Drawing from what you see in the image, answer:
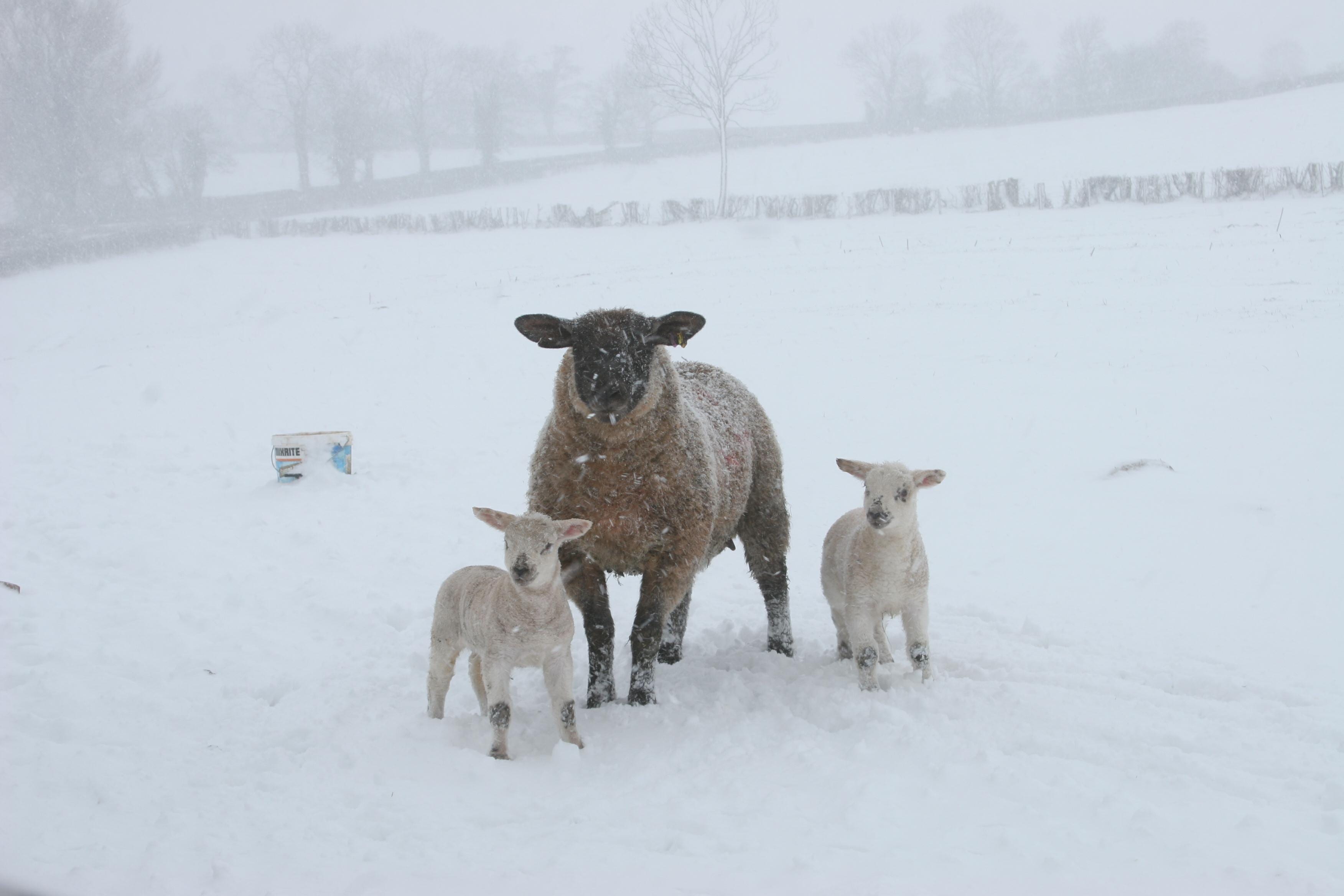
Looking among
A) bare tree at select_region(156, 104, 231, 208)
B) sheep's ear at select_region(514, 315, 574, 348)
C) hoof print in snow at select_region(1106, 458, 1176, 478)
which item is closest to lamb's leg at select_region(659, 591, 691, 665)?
sheep's ear at select_region(514, 315, 574, 348)

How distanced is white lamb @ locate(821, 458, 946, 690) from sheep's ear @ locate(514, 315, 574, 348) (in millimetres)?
1701

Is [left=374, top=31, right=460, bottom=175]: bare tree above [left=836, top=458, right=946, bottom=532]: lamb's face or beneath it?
above

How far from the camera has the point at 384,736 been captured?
4.70 metres

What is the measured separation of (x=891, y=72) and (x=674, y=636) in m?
59.8

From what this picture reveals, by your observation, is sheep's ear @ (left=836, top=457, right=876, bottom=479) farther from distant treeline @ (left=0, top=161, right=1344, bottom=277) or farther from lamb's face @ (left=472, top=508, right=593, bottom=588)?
distant treeline @ (left=0, top=161, right=1344, bottom=277)

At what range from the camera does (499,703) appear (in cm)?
461

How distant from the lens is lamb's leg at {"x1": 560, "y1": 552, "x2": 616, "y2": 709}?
17.7 ft

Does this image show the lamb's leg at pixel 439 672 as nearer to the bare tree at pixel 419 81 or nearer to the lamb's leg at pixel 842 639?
the lamb's leg at pixel 842 639

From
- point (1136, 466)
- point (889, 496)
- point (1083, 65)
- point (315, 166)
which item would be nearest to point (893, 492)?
point (889, 496)

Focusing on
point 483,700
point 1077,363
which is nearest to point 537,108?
point 1077,363

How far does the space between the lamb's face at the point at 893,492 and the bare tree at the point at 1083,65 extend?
56384 mm

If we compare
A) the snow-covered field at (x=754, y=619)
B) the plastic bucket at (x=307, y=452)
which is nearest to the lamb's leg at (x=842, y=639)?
the snow-covered field at (x=754, y=619)

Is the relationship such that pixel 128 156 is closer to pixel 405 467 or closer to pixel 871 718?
pixel 405 467

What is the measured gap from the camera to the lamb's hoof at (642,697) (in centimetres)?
534
